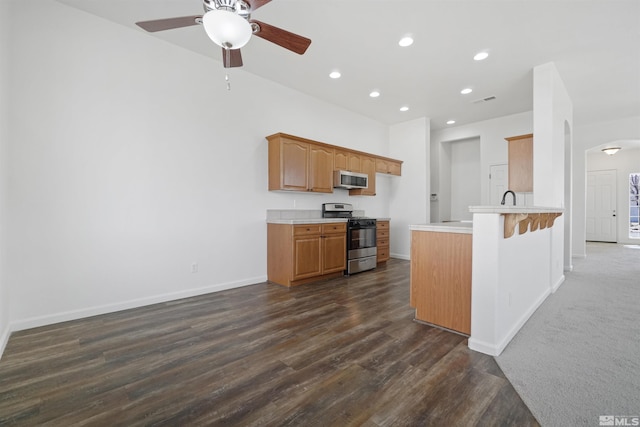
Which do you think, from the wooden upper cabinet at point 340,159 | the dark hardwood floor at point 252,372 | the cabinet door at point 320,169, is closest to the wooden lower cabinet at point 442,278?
the dark hardwood floor at point 252,372

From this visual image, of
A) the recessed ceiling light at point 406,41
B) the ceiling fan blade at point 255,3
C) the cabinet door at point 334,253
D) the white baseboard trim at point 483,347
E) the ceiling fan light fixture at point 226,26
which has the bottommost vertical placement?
the white baseboard trim at point 483,347

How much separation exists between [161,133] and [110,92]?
61 centimetres

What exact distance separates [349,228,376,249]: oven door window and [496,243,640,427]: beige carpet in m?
2.58

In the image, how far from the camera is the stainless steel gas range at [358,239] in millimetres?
4855

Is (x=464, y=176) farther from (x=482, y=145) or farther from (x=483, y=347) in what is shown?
(x=483, y=347)

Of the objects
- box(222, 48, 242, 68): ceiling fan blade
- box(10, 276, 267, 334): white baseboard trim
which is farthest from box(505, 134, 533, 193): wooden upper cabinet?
box(10, 276, 267, 334): white baseboard trim

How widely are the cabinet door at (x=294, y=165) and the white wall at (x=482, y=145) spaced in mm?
Result: 4048

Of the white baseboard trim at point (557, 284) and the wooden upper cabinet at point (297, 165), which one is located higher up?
the wooden upper cabinet at point (297, 165)

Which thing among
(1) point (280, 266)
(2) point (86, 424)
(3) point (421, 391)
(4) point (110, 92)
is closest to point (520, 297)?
(3) point (421, 391)

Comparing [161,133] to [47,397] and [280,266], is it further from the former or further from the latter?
[47,397]

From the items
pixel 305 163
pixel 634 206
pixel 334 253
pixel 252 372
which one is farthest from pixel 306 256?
pixel 634 206

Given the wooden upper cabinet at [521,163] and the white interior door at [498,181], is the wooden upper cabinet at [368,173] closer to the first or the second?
the wooden upper cabinet at [521,163]

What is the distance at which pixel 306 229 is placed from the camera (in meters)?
4.18

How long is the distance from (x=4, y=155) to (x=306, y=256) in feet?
10.6
